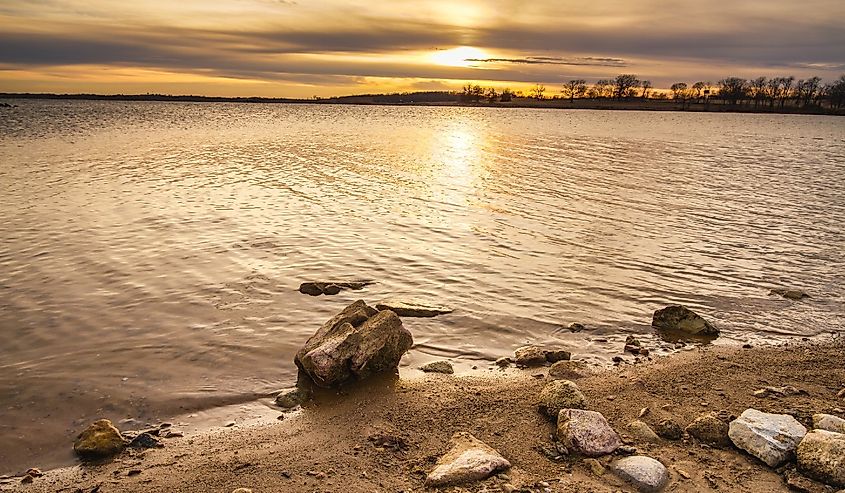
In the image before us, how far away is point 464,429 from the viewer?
8.20 m

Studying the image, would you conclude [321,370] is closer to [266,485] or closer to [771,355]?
[266,485]

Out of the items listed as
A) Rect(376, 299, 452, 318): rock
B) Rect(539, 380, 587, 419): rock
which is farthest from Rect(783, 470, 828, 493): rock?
Rect(376, 299, 452, 318): rock

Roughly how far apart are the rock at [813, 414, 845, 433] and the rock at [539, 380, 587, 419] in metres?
3.00

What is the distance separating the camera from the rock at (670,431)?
7753 millimetres

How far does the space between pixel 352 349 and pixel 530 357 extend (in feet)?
11.0

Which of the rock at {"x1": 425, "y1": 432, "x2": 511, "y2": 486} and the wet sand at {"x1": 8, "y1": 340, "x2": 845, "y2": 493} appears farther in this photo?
the wet sand at {"x1": 8, "y1": 340, "x2": 845, "y2": 493}

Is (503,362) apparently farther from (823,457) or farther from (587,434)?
(823,457)

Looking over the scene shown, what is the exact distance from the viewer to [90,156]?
43.6 m

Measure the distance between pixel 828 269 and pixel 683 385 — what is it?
35.8 ft

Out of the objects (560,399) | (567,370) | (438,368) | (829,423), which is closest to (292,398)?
(438,368)

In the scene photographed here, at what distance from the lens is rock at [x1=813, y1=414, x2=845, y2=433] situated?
7434 mm

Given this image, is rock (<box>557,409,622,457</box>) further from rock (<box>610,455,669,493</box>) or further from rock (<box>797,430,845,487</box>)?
rock (<box>797,430,845,487</box>)

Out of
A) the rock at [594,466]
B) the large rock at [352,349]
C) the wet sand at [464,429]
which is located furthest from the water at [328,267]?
the rock at [594,466]

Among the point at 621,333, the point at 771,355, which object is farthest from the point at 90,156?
the point at 771,355
